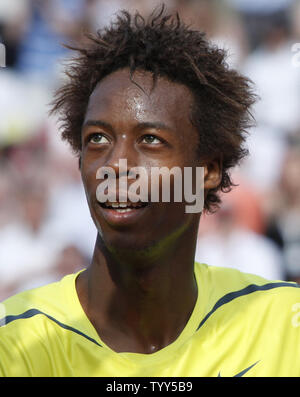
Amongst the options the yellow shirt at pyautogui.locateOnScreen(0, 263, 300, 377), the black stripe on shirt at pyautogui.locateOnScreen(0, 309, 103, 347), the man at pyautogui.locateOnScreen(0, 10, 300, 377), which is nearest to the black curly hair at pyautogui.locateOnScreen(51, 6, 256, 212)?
the man at pyautogui.locateOnScreen(0, 10, 300, 377)

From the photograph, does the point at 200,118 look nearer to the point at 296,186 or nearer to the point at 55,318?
the point at 55,318

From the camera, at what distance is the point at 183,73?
2713mm

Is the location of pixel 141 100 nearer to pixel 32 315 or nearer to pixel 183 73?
pixel 183 73

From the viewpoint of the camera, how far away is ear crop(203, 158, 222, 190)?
290 centimetres

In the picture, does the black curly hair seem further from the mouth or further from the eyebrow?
the mouth

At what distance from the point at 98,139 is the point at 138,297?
0.70 meters

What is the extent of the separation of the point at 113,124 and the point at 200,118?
0.43 m

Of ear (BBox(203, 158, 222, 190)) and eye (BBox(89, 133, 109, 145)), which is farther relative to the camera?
ear (BBox(203, 158, 222, 190))

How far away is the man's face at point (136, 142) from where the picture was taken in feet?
8.23

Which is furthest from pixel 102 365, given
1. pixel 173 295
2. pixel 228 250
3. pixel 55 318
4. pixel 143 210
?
pixel 228 250

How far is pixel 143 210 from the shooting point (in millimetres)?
2518

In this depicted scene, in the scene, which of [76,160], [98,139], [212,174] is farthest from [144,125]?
[76,160]

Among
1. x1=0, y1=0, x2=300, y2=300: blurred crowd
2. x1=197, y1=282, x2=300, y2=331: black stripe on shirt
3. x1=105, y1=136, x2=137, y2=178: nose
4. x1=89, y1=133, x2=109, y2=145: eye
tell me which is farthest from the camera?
x1=0, y1=0, x2=300, y2=300: blurred crowd

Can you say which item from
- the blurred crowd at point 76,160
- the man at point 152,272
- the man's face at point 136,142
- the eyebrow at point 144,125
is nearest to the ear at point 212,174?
the man at point 152,272
